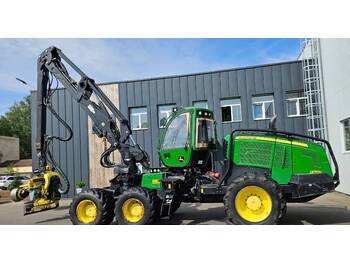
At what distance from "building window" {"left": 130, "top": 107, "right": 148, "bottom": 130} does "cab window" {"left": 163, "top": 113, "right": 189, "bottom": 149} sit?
31.9 ft

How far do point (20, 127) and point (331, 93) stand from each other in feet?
171

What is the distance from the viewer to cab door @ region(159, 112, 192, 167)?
8.58 m

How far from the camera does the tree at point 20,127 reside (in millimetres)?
54753

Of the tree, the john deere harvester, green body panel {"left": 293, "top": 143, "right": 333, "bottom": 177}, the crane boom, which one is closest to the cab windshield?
the john deere harvester

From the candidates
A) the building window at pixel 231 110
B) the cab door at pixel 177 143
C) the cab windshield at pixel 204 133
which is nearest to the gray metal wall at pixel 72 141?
the building window at pixel 231 110

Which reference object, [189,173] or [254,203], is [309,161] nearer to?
[254,203]

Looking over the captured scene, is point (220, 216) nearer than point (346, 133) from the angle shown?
Yes

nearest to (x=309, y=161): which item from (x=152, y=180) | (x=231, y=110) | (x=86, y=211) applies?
(x=152, y=180)

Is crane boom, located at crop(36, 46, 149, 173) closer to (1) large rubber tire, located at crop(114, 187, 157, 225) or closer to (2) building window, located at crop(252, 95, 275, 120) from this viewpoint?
(1) large rubber tire, located at crop(114, 187, 157, 225)

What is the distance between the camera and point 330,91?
14805mm

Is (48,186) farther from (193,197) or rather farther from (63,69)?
(193,197)

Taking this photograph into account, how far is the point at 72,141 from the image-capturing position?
63.1 ft

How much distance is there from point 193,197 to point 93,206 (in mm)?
2516
